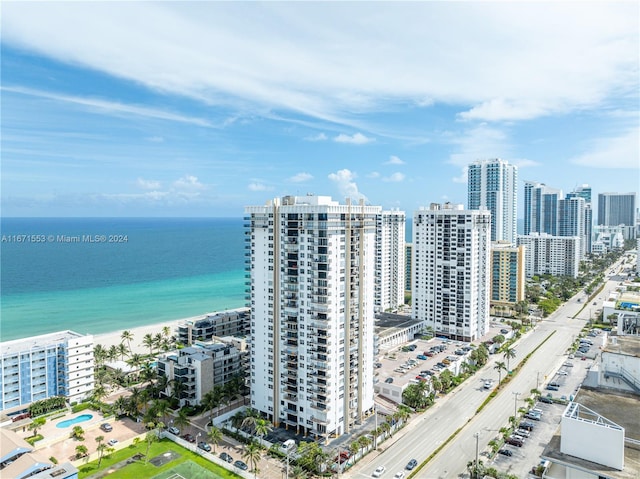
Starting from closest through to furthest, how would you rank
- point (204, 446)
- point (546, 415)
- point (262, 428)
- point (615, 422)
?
1. point (615, 422)
2. point (262, 428)
3. point (204, 446)
4. point (546, 415)

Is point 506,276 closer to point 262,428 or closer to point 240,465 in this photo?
point 262,428

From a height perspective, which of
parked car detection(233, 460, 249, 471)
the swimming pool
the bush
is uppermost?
parked car detection(233, 460, 249, 471)

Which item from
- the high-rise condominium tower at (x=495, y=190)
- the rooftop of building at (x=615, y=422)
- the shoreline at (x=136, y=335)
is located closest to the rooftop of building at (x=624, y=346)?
the rooftop of building at (x=615, y=422)

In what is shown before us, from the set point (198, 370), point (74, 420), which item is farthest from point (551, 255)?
point (74, 420)

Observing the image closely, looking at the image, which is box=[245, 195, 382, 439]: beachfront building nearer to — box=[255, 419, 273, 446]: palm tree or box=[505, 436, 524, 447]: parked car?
box=[255, 419, 273, 446]: palm tree

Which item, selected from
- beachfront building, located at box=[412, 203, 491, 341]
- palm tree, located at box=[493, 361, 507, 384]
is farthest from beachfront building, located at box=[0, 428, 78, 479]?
beachfront building, located at box=[412, 203, 491, 341]

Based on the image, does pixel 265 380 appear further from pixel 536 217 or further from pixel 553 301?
pixel 536 217

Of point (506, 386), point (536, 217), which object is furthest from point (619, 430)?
point (536, 217)
